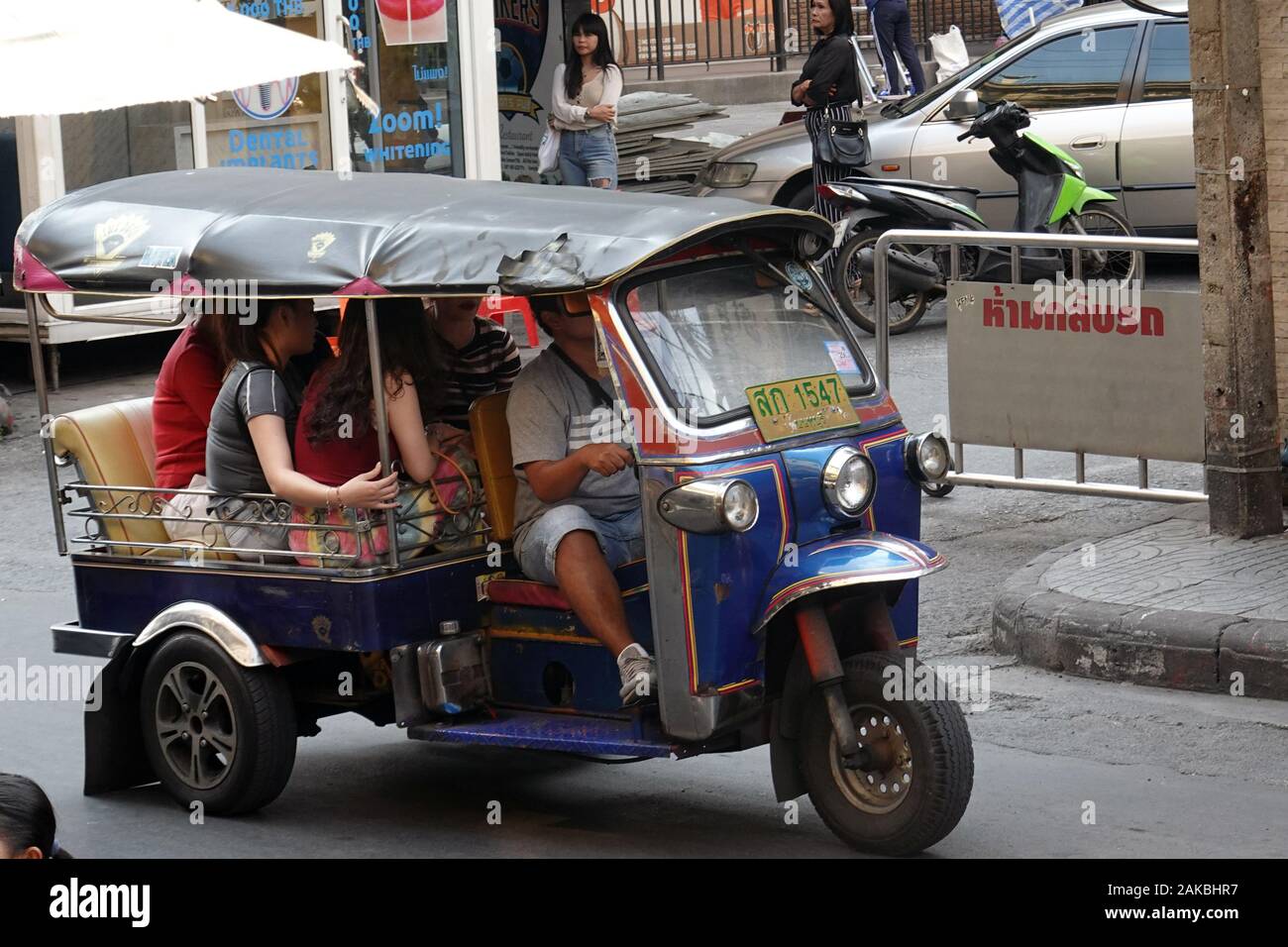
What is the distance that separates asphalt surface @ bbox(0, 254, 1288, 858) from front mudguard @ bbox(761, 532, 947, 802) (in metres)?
0.27

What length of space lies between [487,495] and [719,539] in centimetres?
103

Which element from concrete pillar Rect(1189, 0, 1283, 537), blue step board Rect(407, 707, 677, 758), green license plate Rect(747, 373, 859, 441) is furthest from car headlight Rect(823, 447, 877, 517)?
concrete pillar Rect(1189, 0, 1283, 537)

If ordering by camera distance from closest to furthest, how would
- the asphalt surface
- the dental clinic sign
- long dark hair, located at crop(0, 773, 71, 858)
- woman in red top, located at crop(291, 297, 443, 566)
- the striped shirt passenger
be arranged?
long dark hair, located at crop(0, 773, 71, 858) → the asphalt surface → woman in red top, located at crop(291, 297, 443, 566) → the striped shirt passenger → the dental clinic sign

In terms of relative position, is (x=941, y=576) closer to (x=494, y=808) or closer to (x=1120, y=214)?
(x=494, y=808)

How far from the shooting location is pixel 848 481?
527 cm

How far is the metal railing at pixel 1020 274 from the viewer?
8461 mm

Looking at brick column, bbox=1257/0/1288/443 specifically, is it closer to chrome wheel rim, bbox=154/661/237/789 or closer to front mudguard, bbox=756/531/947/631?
front mudguard, bbox=756/531/947/631

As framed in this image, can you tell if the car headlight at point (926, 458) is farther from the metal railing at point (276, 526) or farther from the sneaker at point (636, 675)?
the metal railing at point (276, 526)

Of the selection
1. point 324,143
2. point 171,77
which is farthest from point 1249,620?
point 324,143

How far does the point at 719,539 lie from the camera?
16.6 feet

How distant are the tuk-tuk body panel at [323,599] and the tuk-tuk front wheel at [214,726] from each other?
151 millimetres

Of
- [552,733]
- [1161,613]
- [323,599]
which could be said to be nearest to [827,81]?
[1161,613]

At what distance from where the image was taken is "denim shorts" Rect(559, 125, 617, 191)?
1513 centimetres

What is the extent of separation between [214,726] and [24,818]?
2.76 metres
